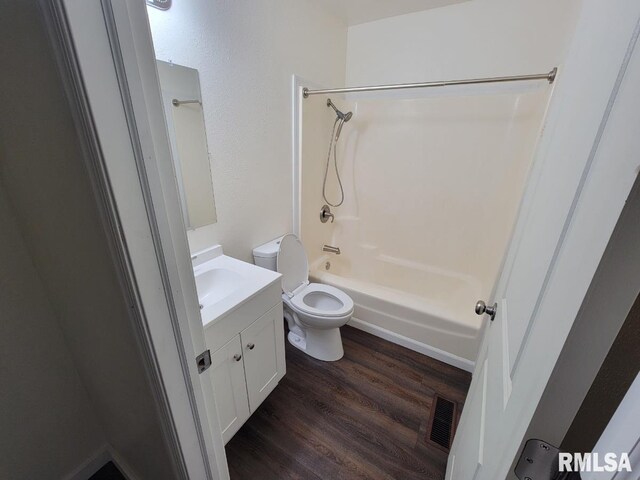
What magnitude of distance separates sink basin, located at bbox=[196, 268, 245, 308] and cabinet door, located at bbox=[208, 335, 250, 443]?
279 millimetres

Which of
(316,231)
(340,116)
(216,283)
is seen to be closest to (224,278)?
(216,283)

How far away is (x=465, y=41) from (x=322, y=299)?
214cm

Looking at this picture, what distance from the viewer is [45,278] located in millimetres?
905

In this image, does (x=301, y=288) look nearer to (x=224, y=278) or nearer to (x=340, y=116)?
(x=224, y=278)

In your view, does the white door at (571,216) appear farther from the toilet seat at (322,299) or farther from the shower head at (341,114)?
the shower head at (341,114)

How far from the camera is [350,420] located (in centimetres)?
150

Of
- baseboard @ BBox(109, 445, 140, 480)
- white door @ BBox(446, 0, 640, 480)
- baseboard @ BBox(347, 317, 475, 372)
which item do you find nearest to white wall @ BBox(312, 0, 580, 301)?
baseboard @ BBox(347, 317, 475, 372)

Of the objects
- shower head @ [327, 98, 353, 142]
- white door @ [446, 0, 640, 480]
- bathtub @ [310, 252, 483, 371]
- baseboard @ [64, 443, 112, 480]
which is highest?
shower head @ [327, 98, 353, 142]

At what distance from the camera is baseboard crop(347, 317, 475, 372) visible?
1854 millimetres

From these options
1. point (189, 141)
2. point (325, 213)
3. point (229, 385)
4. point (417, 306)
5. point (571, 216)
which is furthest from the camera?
point (325, 213)

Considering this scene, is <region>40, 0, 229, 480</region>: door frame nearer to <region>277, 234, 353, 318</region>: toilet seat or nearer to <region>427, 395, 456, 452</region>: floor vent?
<region>277, 234, 353, 318</region>: toilet seat

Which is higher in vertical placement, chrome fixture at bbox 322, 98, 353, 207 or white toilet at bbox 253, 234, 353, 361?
chrome fixture at bbox 322, 98, 353, 207

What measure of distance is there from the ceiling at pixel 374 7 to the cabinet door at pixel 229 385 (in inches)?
89.1

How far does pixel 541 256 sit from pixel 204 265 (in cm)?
143
